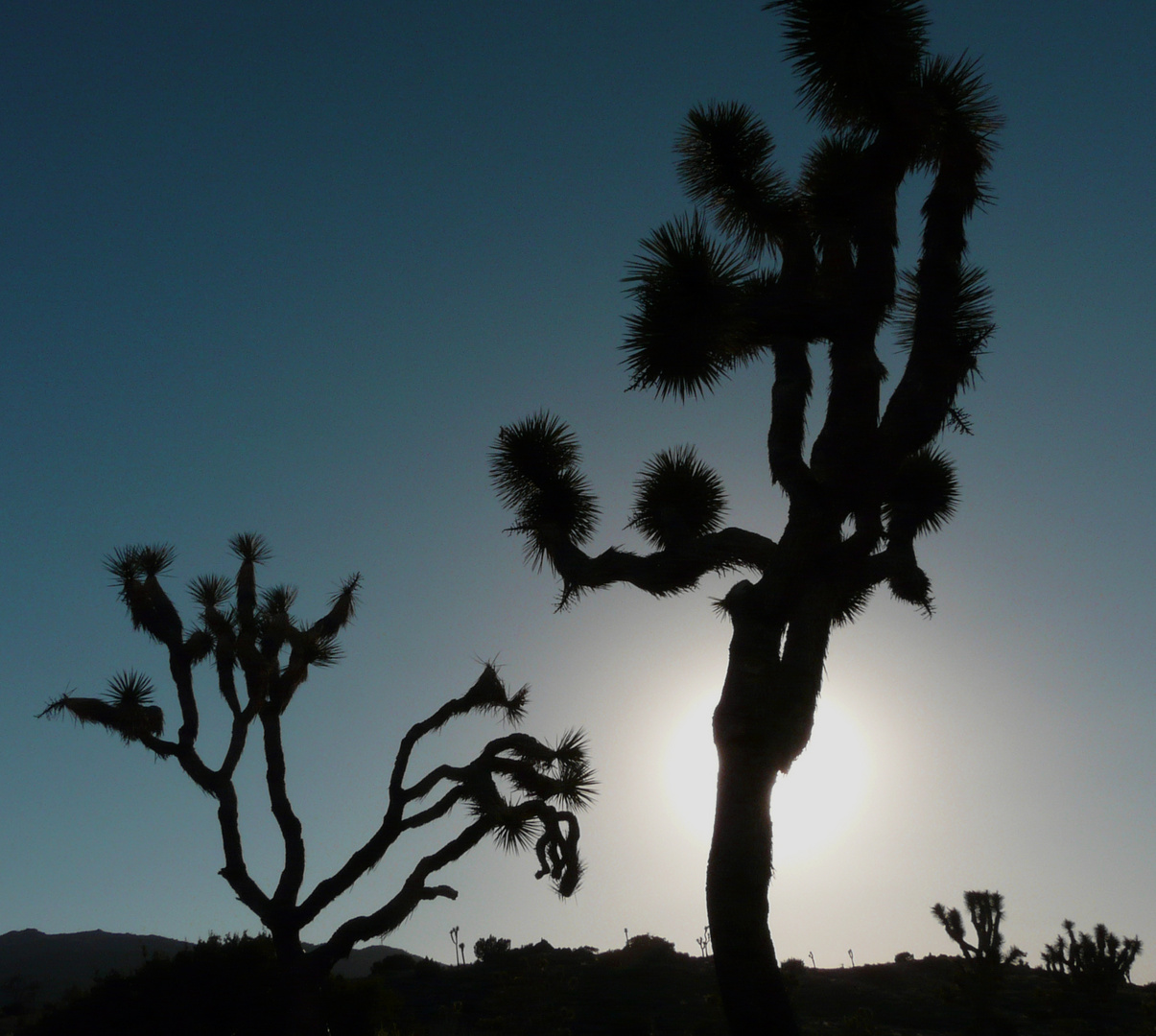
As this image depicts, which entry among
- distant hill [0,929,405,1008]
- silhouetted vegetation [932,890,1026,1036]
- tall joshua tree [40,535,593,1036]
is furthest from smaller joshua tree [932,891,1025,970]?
distant hill [0,929,405,1008]

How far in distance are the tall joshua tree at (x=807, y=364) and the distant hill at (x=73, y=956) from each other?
50.5 m

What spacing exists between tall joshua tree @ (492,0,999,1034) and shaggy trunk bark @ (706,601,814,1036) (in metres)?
0.01

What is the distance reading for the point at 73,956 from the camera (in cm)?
6397

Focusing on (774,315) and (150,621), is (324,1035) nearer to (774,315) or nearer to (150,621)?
(150,621)

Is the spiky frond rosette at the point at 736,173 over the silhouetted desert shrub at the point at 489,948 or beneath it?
over

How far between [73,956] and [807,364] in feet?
244

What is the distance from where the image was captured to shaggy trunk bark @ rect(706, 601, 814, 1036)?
16.4 feet

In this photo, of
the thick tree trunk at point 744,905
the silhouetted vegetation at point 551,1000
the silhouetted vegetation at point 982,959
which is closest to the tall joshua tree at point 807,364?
the thick tree trunk at point 744,905

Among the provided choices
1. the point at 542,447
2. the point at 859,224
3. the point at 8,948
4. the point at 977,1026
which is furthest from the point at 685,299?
the point at 8,948

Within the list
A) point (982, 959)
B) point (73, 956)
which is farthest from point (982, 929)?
point (73, 956)

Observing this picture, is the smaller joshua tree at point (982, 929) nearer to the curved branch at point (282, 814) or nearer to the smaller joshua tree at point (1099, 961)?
the smaller joshua tree at point (1099, 961)

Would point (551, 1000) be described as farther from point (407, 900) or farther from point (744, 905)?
point (744, 905)

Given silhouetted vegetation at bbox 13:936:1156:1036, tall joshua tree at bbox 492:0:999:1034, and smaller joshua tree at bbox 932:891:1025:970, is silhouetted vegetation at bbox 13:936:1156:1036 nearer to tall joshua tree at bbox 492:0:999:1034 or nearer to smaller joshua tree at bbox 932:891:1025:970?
smaller joshua tree at bbox 932:891:1025:970

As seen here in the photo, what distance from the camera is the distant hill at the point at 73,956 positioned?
54531mm
